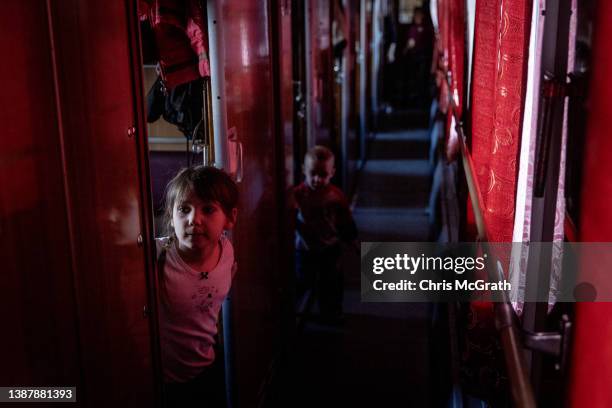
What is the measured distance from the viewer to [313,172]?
4168 millimetres

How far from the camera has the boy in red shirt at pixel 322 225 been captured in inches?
165

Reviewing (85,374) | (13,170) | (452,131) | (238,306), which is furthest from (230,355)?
(452,131)

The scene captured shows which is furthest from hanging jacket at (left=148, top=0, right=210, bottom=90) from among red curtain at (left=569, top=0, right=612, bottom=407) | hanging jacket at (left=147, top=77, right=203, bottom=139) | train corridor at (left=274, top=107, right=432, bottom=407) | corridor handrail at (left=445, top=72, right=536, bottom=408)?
train corridor at (left=274, top=107, right=432, bottom=407)

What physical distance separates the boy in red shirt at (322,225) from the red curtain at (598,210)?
2818 millimetres

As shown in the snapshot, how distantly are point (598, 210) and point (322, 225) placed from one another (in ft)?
9.97

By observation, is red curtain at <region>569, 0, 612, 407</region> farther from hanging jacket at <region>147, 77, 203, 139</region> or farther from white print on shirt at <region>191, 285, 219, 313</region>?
hanging jacket at <region>147, 77, 203, 139</region>

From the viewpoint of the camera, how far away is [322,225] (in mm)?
4281

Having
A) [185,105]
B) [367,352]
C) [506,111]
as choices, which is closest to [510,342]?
[506,111]

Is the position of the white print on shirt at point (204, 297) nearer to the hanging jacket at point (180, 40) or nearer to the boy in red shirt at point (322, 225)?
the hanging jacket at point (180, 40)

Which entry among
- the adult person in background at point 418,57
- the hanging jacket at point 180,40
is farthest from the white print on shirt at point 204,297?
the adult person in background at point 418,57

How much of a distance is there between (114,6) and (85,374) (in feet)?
2.89

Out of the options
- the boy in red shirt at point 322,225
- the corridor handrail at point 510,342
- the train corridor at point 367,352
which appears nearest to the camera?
the corridor handrail at point 510,342

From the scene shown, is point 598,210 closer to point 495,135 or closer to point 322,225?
point 495,135

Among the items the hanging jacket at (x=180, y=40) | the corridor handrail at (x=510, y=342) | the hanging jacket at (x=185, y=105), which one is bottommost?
the corridor handrail at (x=510, y=342)
